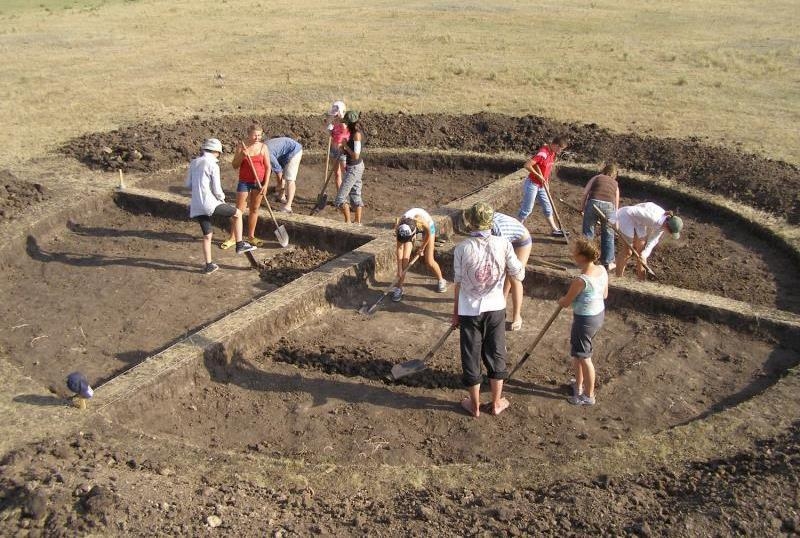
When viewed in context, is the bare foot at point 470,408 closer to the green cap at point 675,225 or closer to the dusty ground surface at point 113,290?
the dusty ground surface at point 113,290

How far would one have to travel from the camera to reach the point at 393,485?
508 centimetres

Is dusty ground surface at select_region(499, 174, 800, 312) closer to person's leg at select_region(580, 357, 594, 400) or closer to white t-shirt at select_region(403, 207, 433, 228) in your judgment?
white t-shirt at select_region(403, 207, 433, 228)

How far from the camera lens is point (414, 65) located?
20609 mm

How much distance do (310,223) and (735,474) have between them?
5827 mm

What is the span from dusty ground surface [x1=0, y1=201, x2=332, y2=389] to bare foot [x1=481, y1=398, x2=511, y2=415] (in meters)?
3.00

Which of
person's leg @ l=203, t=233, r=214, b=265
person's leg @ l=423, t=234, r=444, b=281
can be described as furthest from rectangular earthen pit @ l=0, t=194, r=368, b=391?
person's leg @ l=423, t=234, r=444, b=281

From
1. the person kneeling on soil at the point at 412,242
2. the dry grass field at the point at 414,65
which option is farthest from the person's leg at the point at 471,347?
the dry grass field at the point at 414,65

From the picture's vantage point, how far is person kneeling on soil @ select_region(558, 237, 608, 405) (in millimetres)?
5789

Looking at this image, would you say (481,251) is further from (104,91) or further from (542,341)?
(104,91)

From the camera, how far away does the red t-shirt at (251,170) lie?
9.28 metres

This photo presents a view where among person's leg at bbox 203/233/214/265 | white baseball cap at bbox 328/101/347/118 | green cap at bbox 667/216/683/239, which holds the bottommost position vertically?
person's leg at bbox 203/233/214/265

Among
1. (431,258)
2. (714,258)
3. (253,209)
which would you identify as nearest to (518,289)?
(431,258)

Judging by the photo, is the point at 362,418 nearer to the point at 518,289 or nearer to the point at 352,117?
the point at 518,289

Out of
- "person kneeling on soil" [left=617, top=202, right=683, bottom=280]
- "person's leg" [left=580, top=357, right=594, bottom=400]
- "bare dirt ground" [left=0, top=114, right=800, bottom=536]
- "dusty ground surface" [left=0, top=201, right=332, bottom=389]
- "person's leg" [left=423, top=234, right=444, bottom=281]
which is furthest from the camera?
"person kneeling on soil" [left=617, top=202, right=683, bottom=280]
